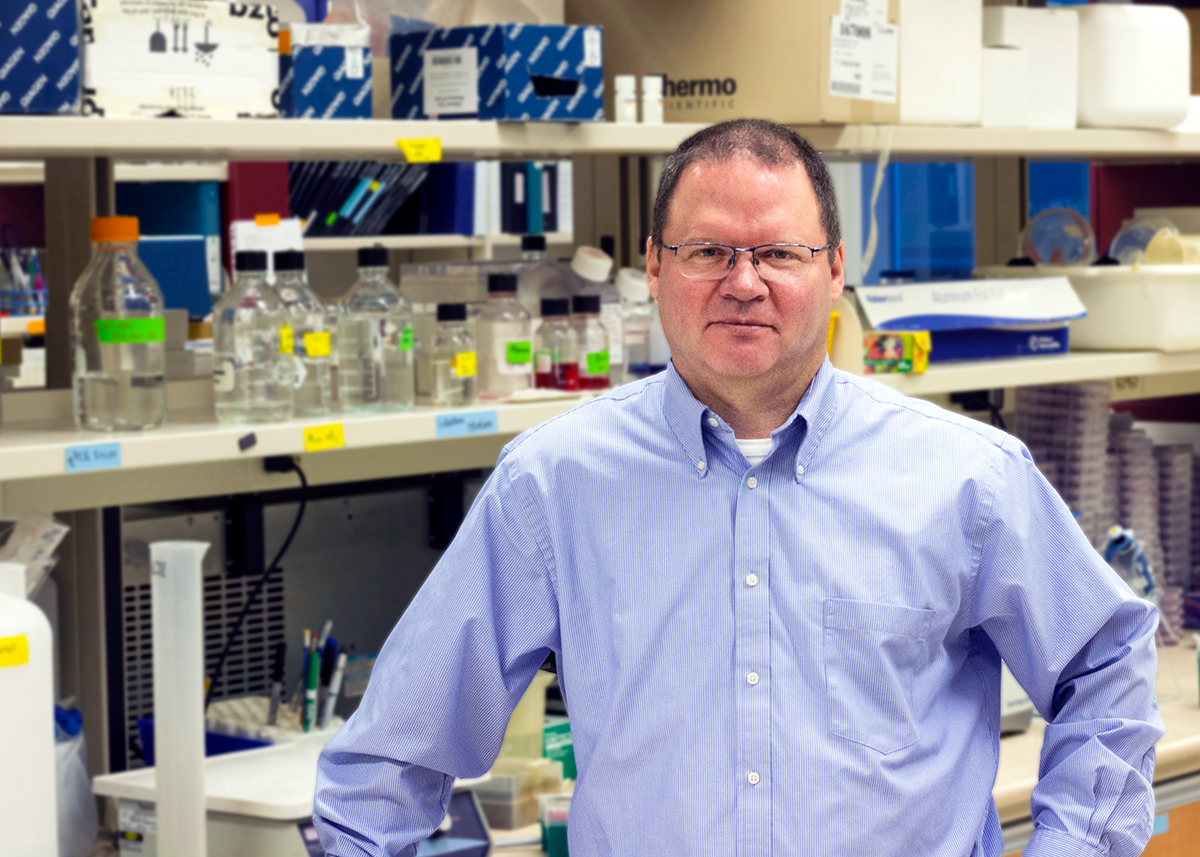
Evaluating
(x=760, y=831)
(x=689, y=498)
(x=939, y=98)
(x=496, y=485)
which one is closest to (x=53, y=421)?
(x=496, y=485)

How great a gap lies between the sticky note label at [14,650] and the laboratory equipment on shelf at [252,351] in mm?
442

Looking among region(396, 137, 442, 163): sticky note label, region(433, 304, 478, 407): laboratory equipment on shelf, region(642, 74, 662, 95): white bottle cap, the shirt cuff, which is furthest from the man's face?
region(642, 74, 662, 95): white bottle cap

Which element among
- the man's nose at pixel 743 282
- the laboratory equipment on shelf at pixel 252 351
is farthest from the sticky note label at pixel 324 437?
the man's nose at pixel 743 282

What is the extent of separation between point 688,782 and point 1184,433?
2.68 meters

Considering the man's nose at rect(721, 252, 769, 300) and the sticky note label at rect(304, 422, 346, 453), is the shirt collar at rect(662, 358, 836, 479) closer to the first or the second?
the man's nose at rect(721, 252, 769, 300)

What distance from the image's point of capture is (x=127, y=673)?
7.02 ft

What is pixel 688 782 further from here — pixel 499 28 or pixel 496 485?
pixel 499 28

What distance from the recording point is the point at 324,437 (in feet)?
5.81

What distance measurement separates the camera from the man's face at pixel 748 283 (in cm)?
127

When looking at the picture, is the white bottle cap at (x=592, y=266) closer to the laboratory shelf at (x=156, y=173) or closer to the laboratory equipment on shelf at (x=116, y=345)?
the laboratory equipment on shelf at (x=116, y=345)

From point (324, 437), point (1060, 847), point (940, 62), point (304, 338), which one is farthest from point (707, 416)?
point (940, 62)

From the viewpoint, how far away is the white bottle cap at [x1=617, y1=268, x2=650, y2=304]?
89.2 inches

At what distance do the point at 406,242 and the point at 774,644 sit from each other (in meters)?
3.42

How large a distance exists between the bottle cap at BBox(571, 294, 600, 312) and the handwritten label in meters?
0.41
